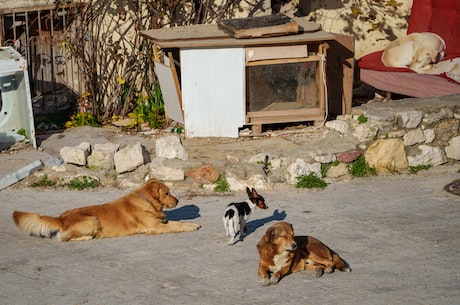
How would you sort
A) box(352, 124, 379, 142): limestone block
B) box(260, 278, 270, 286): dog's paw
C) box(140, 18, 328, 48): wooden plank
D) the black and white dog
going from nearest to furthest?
box(260, 278, 270, 286): dog's paw, the black and white dog, box(352, 124, 379, 142): limestone block, box(140, 18, 328, 48): wooden plank

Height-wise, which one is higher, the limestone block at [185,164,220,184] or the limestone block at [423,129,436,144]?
the limestone block at [423,129,436,144]

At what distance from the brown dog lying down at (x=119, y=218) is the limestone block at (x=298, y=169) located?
6.98ft

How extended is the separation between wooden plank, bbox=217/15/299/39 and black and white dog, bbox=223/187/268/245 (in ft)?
11.0

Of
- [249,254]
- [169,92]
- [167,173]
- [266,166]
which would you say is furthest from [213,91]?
[249,254]

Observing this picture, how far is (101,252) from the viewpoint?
27.5ft

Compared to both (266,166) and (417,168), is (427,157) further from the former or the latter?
(266,166)

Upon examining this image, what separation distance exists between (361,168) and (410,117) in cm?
92

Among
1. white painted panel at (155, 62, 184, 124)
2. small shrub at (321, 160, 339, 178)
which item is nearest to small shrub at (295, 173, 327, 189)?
small shrub at (321, 160, 339, 178)

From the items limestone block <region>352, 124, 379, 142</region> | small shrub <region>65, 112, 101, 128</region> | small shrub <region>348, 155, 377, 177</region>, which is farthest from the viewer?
small shrub <region>65, 112, 101, 128</region>

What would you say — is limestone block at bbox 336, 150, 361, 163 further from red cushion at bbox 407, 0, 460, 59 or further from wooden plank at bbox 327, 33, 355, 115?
red cushion at bbox 407, 0, 460, 59

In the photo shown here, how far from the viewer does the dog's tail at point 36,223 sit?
8.37 metres

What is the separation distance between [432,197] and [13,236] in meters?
4.70

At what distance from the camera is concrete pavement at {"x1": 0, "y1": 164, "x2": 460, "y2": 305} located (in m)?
7.36

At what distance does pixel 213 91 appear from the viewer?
1161cm
